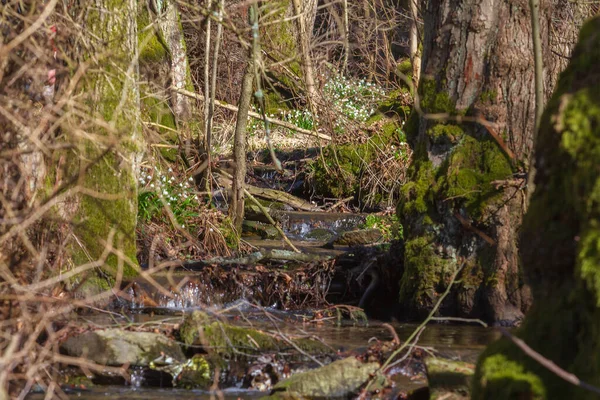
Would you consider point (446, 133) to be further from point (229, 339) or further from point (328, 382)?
point (328, 382)

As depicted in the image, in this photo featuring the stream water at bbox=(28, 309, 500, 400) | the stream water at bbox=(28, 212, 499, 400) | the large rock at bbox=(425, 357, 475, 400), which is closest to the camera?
the large rock at bbox=(425, 357, 475, 400)

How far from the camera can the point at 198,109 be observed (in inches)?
587

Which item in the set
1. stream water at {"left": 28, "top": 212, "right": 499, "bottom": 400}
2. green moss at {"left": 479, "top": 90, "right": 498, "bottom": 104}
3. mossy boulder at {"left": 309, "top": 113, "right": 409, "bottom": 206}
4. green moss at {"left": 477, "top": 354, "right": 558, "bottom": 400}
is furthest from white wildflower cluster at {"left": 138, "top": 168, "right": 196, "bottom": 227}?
green moss at {"left": 477, "top": 354, "right": 558, "bottom": 400}

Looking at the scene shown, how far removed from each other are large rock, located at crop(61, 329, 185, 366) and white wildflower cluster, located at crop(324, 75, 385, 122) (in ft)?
37.2

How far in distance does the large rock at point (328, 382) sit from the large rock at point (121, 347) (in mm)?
1127

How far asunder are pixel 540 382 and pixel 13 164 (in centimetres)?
289

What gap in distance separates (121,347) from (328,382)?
65.5 inches

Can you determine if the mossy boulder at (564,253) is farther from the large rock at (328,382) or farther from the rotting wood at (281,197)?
the rotting wood at (281,197)

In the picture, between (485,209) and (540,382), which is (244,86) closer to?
(485,209)

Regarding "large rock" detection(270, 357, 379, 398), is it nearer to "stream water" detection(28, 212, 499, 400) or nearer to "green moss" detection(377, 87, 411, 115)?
"stream water" detection(28, 212, 499, 400)

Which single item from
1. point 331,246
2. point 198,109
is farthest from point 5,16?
point 198,109

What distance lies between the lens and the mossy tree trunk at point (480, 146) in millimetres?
7926

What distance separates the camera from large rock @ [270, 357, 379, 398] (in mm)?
5656

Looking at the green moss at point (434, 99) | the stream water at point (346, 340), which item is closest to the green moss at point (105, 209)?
the stream water at point (346, 340)
